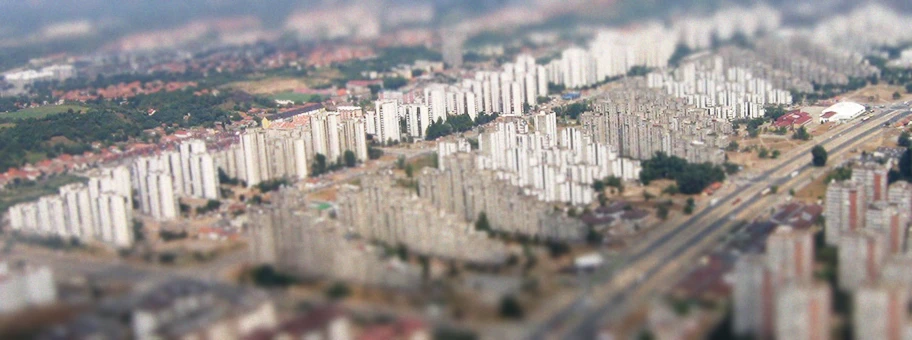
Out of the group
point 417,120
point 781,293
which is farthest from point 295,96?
point 781,293

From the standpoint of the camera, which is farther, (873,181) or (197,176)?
(197,176)

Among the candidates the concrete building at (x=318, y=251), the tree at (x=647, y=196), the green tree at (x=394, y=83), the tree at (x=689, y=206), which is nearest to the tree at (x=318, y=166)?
the concrete building at (x=318, y=251)

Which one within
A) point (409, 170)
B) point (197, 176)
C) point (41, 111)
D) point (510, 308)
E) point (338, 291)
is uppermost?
point (41, 111)

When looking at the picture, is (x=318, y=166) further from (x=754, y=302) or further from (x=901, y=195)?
(x=754, y=302)

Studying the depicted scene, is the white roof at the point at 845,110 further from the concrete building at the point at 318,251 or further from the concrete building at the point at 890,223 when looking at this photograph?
the concrete building at the point at 318,251

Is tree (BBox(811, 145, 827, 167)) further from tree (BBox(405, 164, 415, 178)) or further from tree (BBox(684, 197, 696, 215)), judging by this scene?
tree (BBox(405, 164, 415, 178))

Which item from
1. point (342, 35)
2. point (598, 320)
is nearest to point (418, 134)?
point (342, 35)
